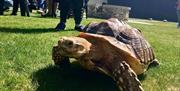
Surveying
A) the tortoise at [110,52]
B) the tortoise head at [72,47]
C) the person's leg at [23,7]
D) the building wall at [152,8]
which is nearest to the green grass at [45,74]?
the tortoise at [110,52]

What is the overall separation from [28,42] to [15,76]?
2204 millimetres

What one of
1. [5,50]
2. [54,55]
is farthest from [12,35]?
[54,55]

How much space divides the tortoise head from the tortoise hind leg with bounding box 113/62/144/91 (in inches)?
16.9

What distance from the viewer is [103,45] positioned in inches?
205

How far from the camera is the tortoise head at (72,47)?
4.78 m

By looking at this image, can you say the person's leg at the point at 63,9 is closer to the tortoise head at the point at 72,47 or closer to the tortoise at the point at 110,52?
the tortoise at the point at 110,52

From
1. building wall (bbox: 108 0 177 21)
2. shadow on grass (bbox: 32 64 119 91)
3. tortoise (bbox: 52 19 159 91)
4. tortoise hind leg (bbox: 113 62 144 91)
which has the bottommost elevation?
building wall (bbox: 108 0 177 21)

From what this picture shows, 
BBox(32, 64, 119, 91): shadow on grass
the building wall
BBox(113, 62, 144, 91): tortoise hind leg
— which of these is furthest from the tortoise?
the building wall

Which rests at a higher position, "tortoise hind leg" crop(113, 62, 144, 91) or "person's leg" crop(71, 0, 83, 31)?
"person's leg" crop(71, 0, 83, 31)

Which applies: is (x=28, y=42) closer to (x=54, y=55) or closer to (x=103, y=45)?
(x=54, y=55)

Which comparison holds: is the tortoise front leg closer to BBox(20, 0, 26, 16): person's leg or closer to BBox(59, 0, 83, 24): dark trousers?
BBox(59, 0, 83, 24): dark trousers

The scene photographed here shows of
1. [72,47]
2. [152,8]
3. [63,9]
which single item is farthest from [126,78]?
[152,8]

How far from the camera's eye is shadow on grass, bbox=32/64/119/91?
5270 millimetres

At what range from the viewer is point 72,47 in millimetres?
4805
